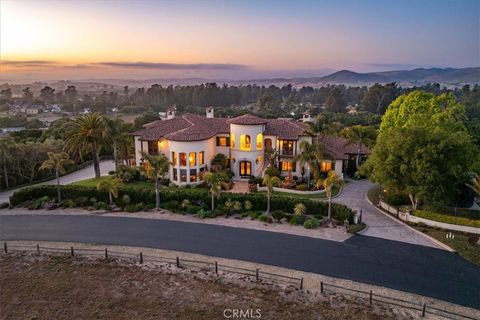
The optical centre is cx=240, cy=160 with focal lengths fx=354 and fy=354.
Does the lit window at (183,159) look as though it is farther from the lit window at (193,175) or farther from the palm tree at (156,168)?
the palm tree at (156,168)

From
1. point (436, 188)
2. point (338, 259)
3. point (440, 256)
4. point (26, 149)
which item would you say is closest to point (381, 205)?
point (436, 188)

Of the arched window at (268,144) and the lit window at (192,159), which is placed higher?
the arched window at (268,144)

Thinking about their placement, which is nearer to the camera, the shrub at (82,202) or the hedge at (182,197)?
the hedge at (182,197)

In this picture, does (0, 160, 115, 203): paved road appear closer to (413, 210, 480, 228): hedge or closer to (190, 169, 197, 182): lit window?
(190, 169, 197, 182): lit window

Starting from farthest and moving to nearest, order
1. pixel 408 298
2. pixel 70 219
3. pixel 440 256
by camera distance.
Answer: pixel 70 219
pixel 440 256
pixel 408 298

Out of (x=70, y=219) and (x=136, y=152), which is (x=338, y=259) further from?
(x=136, y=152)

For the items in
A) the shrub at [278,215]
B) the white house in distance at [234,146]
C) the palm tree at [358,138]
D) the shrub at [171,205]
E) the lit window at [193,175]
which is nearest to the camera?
the shrub at [278,215]

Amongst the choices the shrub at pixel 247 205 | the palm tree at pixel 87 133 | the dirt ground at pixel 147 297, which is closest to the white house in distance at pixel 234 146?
the palm tree at pixel 87 133
